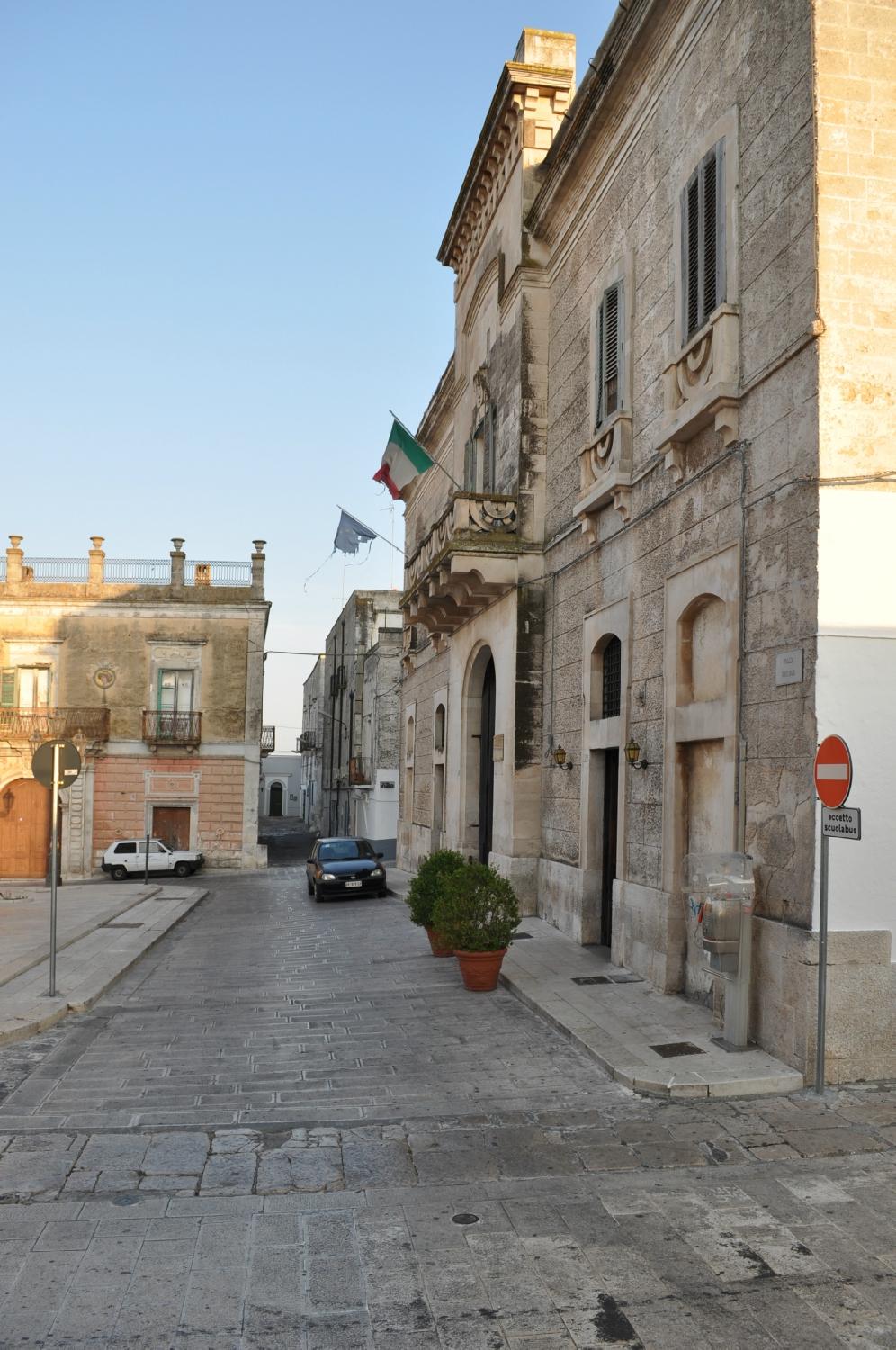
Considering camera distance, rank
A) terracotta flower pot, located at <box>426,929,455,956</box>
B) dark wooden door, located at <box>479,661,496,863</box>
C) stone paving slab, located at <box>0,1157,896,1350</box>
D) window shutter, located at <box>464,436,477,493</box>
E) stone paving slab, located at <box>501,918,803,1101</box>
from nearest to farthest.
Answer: stone paving slab, located at <box>0,1157,896,1350</box>, stone paving slab, located at <box>501,918,803,1101</box>, terracotta flower pot, located at <box>426,929,455,956</box>, dark wooden door, located at <box>479,661,496,863</box>, window shutter, located at <box>464,436,477,493</box>

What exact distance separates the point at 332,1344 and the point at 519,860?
38.7 ft

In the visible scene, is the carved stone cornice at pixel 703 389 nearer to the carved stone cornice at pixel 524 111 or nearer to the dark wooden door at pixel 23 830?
the carved stone cornice at pixel 524 111

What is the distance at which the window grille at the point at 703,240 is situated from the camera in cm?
952

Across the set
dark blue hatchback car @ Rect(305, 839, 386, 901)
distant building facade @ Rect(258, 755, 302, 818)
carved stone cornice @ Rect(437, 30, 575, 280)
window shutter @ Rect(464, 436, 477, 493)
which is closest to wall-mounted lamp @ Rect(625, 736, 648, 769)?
window shutter @ Rect(464, 436, 477, 493)

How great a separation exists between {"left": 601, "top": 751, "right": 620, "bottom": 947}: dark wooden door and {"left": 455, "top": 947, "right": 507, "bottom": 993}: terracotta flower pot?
2.64 m

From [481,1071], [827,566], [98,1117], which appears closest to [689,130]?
[827,566]

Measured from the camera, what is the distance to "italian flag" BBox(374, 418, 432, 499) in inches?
687

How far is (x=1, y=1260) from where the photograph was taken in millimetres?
4695

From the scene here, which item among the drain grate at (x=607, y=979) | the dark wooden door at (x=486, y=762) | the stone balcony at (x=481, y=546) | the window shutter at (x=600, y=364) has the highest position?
the window shutter at (x=600, y=364)

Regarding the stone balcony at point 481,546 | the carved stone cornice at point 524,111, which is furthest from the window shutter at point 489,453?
the carved stone cornice at point 524,111

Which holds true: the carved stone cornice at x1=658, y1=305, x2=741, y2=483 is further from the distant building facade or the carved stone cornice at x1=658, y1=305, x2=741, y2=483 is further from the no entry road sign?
the distant building facade

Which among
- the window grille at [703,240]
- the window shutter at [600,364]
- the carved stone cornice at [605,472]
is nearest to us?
the window grille at [703,240]

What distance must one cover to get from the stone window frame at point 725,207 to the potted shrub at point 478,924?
5.56 metres

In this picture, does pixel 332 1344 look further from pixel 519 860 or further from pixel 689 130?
pixel 519 860
